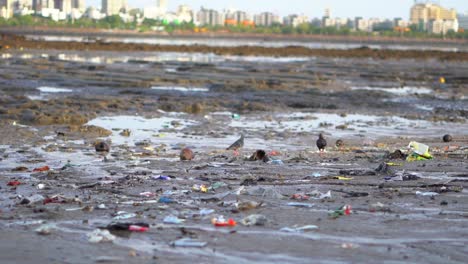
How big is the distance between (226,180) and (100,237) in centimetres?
333

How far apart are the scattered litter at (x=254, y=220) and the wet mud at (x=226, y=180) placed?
2 centimetres

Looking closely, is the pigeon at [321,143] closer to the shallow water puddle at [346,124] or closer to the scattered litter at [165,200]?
the shallow water puddle at [346,124]

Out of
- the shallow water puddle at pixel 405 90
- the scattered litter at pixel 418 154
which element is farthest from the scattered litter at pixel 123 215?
the shallow water puddle at pixel 405 90

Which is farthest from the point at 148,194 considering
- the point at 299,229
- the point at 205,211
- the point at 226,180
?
the point at 299,229

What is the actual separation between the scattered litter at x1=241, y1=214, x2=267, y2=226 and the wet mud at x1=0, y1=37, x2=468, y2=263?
0.02m

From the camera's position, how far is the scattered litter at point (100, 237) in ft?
22.1

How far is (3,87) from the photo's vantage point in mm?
22906

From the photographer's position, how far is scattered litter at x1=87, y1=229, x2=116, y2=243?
6.73m

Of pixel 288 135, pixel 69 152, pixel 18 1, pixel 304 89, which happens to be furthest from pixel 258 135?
pixel 18 1

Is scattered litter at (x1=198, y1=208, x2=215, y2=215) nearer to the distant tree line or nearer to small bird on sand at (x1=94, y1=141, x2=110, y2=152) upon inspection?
small bird on sand at (x1=94, y1=141, x2=110, y2=152)

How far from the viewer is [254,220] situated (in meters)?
7.48

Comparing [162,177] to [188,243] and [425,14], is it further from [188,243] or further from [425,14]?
[425,14]

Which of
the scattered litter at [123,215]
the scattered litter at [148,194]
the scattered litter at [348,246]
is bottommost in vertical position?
the scattered litter at [148,194]

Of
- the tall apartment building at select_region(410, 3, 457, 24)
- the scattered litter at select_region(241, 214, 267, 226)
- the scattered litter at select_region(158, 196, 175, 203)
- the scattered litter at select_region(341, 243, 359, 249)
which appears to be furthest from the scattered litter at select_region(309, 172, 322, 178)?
the tall apartment building at select_region(410, 3, 457, 24)
